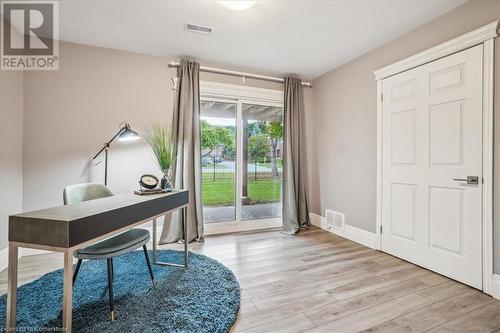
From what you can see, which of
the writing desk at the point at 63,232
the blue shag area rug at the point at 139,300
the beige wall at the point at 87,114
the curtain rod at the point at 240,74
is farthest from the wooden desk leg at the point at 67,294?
the curtain rod at the point at 240,74

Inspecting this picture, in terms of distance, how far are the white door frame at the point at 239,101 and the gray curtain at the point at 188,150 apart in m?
0.25

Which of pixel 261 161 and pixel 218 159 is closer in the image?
pixel 218 159

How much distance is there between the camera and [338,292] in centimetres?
200

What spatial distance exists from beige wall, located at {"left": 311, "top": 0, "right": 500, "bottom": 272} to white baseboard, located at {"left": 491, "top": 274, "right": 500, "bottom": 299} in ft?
3.95

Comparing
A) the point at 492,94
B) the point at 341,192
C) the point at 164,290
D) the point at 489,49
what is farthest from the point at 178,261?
the point at 489,49

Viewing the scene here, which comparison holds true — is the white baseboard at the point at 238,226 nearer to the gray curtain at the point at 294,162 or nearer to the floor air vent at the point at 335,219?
the gray curtain at the point at 294,162

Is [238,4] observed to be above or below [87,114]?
above

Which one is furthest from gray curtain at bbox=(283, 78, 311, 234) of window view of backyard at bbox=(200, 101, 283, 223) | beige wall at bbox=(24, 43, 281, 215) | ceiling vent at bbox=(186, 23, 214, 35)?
beige wall at bbox=(24, 43, 281, 215)

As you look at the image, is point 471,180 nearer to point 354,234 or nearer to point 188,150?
point 354,234

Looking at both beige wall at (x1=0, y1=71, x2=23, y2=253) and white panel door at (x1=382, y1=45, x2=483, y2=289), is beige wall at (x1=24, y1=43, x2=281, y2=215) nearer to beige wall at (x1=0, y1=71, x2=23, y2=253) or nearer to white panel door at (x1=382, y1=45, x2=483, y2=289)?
beige wall at (x1=0, y1=71, x2=23, y2=253)

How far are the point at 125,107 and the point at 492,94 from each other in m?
3.88

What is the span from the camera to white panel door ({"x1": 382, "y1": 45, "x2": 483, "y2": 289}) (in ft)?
6.81

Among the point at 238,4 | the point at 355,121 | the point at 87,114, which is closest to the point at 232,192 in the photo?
the point at 355,121

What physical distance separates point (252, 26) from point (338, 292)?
2.77 meters
